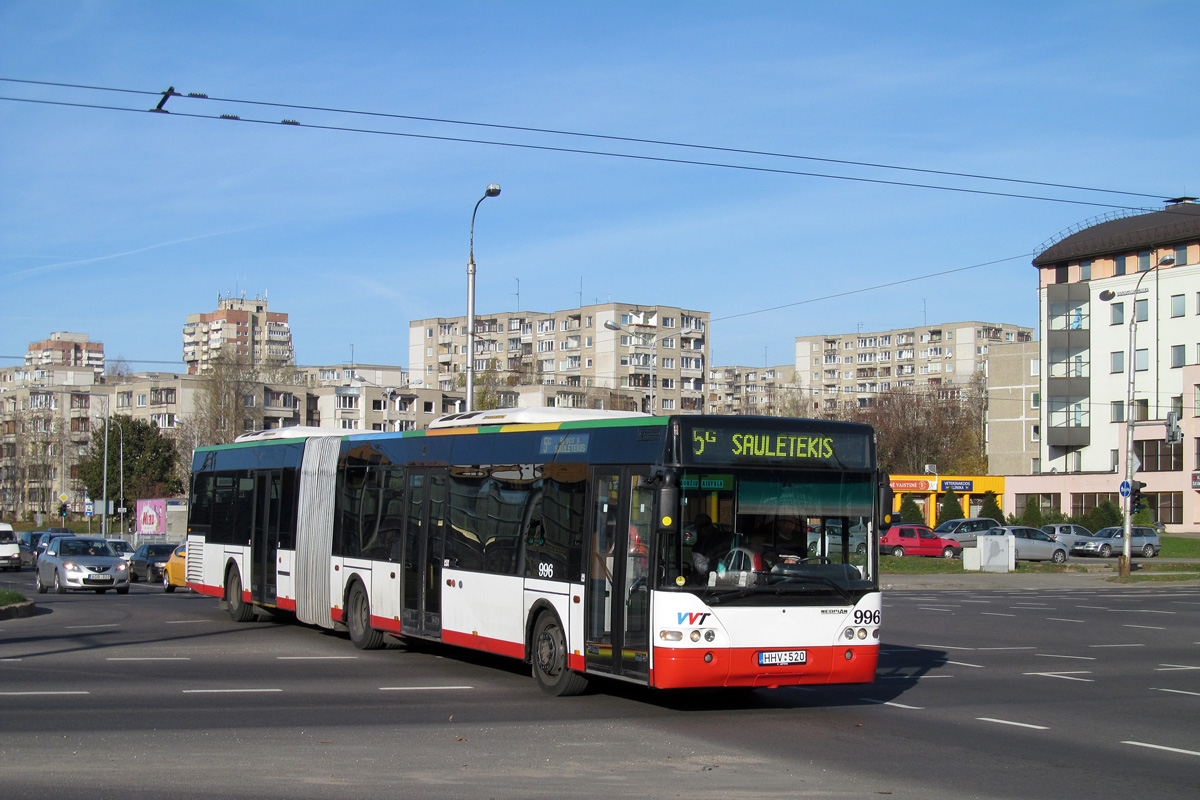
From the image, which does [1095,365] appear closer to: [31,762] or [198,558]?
[198,558]

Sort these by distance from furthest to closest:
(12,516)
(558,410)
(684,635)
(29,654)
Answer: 1. (12,516)
2. (29,654)
3. (558,410)
4. (684,635)

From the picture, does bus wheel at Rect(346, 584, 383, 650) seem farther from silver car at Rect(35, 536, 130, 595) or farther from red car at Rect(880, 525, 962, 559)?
red car at Rect(880, 525, 962, 559)

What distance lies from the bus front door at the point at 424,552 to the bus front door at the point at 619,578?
12.2 ft

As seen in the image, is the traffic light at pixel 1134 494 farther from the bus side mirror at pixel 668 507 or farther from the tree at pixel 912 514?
the bus side mirror at pixel 668 507

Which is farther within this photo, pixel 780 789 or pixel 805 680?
pixel 805 680

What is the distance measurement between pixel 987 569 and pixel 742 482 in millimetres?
34777

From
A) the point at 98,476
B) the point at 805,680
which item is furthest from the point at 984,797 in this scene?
the point at 98,476

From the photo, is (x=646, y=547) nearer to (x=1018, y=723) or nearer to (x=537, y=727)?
(x=537, y=727)

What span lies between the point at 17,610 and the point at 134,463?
78414 millimetres

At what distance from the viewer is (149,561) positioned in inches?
1590

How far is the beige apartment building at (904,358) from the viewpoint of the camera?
173500mm

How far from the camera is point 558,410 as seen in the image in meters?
14.8

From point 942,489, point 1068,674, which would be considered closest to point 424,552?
point 1068,674

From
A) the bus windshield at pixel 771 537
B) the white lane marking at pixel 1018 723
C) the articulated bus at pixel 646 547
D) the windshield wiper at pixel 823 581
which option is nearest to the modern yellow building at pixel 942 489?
the articulated bus at pixel 646 547
